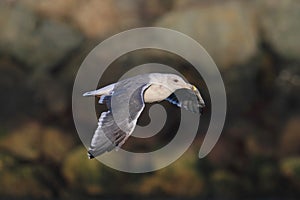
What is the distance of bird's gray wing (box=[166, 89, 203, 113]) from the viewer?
4.98 meters

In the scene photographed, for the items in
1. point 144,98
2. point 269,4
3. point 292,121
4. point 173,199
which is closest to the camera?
point 144,98

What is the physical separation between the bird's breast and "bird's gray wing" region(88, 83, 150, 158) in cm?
11

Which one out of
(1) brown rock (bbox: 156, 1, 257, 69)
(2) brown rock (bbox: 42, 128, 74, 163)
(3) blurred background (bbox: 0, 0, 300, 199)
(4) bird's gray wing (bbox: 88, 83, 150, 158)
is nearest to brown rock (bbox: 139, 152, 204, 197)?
(3) blurred background (bbox: 0, 0, 300, 199)

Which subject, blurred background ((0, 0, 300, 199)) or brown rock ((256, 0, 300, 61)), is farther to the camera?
brown rock ((256, 0, 300, 61))

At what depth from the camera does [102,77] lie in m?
11.5

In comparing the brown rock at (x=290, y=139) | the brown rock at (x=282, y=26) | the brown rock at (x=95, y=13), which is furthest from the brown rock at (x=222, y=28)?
the brown rock at (x=290, y=139)

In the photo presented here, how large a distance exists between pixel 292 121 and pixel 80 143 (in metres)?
3.08

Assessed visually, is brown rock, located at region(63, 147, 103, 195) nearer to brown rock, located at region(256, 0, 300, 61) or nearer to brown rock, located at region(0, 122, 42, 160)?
brown rock, located at region(0, 122, 42, 160)

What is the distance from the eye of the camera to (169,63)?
1159 cm

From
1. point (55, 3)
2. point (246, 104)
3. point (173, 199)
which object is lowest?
point (173, 199)

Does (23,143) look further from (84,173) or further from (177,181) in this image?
(177,181)

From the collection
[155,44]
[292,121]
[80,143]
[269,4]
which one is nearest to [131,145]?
[80,143]

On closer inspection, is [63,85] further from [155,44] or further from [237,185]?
[237,185]

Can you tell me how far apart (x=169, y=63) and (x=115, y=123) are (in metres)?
7.28
